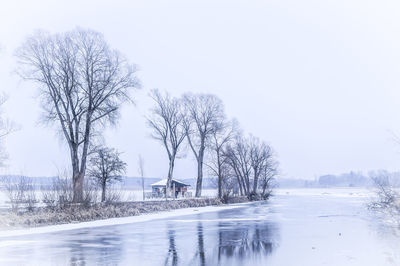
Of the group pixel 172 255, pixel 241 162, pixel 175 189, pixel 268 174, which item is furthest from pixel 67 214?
pixel 268 174

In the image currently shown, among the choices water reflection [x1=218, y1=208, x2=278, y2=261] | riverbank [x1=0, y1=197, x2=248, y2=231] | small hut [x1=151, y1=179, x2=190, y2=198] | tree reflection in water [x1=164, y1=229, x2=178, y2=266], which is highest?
small hut [x1=151, y1=179, x2=190, y2=198]

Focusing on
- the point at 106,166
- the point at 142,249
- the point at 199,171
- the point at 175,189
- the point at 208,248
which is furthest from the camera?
the point at 175,189

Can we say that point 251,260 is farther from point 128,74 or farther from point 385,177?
point 128,74

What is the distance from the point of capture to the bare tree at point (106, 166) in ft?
193

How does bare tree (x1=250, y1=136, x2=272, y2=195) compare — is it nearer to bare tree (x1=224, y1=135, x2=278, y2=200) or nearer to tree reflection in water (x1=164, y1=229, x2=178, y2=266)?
bare tree (x1=224, y1=135, x2=278, y2=200)

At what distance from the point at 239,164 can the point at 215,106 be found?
18657mm

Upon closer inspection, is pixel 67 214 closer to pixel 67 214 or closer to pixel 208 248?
pixel 67 214

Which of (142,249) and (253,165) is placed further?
(253,165)

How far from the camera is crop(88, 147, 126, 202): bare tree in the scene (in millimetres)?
58703

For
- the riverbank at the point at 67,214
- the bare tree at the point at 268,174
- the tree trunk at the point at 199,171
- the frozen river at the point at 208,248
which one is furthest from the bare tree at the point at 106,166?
the frozen river at the point at 208,248

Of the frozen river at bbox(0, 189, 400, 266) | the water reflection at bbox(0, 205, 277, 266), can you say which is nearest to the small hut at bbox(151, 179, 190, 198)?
the water reflection at bbox(0, 205, 277, 266)

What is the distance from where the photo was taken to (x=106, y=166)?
5988 cm

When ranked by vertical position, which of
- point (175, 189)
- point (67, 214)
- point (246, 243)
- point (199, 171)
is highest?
point (199, 171)

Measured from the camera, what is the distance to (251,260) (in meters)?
12.2
